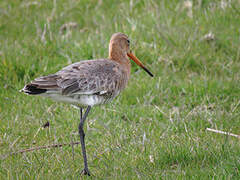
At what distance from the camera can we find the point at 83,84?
4.70 metres

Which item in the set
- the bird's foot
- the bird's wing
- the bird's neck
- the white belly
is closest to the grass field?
the bird's foot

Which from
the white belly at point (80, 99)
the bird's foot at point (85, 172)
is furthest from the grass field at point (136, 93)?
the white belly at point (80, 99)

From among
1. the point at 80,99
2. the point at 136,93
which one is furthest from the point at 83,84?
the point at 136,93

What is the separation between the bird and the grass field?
34 centimetres

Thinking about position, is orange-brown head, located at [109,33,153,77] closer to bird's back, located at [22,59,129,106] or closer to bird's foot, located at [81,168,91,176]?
bird's back, located at [22,59,129,106]

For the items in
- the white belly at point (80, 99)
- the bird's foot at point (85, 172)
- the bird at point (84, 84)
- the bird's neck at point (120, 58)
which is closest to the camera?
the bird's foot at point (85, 172)

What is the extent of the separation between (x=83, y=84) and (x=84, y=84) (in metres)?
0.01

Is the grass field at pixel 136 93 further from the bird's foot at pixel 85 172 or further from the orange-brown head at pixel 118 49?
the orange-brown head at pixel 118 49

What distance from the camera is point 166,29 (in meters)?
7.02

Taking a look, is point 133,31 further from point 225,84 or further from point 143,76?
point 225,84

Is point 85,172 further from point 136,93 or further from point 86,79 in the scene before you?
point 136,93

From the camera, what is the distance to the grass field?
Answer: 14.4 ft

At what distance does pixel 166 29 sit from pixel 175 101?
1.46m

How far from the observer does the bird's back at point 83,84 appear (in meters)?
4.53
